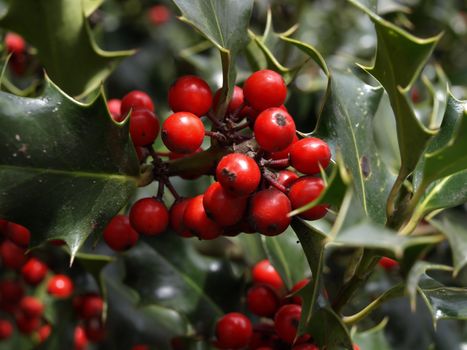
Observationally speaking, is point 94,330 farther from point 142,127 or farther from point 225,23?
point 225,23

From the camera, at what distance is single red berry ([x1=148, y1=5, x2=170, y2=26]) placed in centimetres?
313

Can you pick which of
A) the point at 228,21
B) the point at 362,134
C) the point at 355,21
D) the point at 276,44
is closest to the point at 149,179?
the point at 228,21

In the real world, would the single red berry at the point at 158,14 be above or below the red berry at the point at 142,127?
below

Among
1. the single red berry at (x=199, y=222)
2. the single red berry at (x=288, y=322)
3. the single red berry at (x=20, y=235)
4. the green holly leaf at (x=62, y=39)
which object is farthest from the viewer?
the green holly leaf at (x=62, y=39)

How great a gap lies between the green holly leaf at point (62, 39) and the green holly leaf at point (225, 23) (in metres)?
0.32

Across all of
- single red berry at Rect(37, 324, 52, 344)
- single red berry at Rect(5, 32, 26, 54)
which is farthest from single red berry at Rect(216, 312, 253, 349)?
single red berry at Rect(5, 32, 26, 54)

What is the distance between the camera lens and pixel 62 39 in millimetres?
1446

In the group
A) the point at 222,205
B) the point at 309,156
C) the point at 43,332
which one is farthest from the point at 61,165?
the point at 43,332

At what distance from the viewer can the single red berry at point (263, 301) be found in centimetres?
133

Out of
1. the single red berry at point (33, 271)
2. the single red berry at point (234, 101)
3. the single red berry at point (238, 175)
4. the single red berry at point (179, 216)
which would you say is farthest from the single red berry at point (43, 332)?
the single red berry at point (238, 175)

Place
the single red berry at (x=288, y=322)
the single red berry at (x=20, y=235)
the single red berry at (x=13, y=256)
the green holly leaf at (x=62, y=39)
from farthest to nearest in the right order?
the single red berry at (x=13, y=256)
the green holly leaf at (x=62, y=39)
the single red berry at (x=20, y=235)
the single red berry at (x=288, y=322)

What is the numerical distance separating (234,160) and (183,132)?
0.13m

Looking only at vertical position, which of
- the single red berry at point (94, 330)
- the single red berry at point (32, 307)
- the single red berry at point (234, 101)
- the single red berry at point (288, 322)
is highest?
the single red berry at point (234, 101)

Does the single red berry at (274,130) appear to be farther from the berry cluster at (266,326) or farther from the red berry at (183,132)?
the berry cluster at (266,326)
